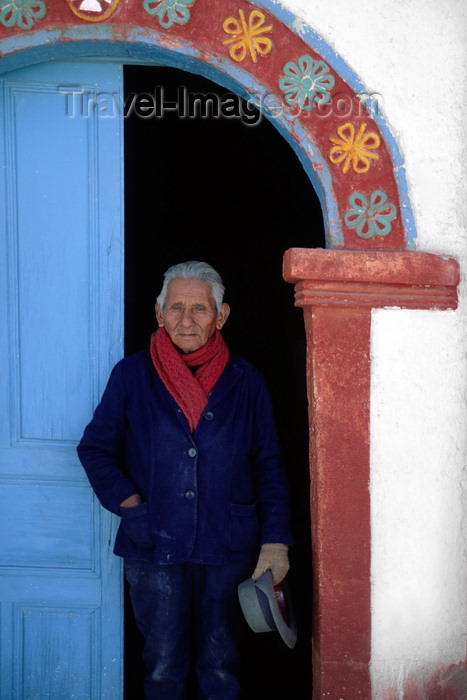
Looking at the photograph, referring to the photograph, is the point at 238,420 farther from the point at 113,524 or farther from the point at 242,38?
the point at 242,38

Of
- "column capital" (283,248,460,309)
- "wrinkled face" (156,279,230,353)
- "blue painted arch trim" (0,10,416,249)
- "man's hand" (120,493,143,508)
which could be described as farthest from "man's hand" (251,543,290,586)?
"blue painted arch trim" (0,10,416,249)

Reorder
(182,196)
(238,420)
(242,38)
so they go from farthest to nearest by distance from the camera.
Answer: (182,196), (238,420), (242,38)

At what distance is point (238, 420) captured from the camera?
2.24 meters

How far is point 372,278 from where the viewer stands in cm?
210

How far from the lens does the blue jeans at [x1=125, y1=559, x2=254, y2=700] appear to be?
85.6 inches

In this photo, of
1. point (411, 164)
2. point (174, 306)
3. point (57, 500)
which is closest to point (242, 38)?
point (411, 164)

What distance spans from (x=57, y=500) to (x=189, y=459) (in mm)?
616

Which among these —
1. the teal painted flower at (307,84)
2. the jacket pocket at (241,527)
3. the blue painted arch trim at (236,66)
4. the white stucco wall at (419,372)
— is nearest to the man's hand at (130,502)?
the jacket pocket at (241,527)

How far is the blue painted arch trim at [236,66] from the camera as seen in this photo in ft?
6.80

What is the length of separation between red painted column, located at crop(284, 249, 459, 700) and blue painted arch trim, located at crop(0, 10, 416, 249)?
20cm

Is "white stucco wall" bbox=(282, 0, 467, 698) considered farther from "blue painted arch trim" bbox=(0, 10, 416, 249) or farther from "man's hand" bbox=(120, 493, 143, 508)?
"man's hand" bbox=(120, 493, 143, 508)

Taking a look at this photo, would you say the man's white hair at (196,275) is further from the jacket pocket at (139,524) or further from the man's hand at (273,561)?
the man's hand at (273,561)

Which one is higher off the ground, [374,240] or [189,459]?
[374,240]

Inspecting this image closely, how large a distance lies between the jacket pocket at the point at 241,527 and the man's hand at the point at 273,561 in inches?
2.4
